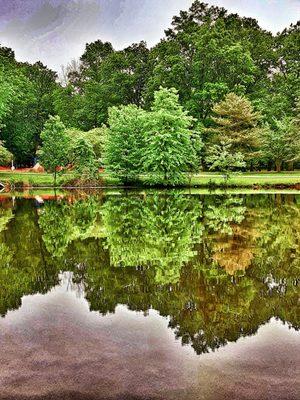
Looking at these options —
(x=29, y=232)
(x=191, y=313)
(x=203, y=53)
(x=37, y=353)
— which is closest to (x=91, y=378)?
(x=37, y=353)

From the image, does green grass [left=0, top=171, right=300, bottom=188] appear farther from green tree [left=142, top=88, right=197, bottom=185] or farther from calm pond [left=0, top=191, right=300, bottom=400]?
calm pond [left=0, top=191, right=300, bottom=400]

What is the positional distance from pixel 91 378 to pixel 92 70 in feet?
234

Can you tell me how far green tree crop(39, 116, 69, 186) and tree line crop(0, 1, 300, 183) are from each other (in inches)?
50.8

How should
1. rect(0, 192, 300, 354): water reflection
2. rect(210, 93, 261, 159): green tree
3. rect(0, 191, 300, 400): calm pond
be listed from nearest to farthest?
rect(0, 191, 300, 400): calm pond
rect(0, 192, 300, 354): water reflection
rect(210, 93, 261, 159): green tree

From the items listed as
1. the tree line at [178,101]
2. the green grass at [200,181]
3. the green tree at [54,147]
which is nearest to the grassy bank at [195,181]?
the green grass at [200,181]

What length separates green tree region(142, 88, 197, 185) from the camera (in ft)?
128

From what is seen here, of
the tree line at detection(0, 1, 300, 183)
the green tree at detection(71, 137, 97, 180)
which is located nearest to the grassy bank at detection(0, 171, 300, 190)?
the green tree at detection(71, 137, 97, 180)

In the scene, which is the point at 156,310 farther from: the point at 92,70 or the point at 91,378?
the point at 92,70

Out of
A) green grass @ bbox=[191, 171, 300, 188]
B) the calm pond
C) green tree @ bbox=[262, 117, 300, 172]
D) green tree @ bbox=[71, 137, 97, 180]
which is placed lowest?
the calm pond

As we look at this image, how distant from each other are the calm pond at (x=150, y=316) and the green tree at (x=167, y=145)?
984 inches

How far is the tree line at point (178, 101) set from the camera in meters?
41.5

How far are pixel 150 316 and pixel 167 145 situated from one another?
32801 millimetres

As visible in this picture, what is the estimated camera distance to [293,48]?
59375 millimetres

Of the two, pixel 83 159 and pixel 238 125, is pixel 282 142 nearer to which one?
pixel 238 125
